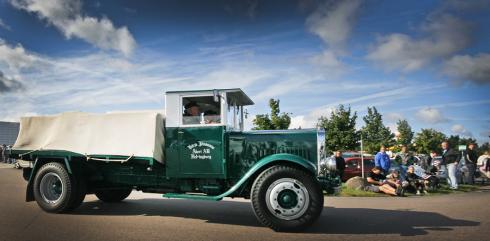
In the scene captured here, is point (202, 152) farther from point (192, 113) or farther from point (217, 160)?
point (192, 113)

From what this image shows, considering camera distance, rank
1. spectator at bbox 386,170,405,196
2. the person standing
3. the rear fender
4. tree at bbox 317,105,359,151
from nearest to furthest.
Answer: the rear fender < spectator at bbox 386,170,405,196 < the person standing < tree at bbox 317,105,359,151

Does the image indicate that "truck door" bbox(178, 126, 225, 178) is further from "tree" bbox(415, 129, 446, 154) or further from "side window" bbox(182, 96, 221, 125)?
"tree" bbox(415, 129, 446, 154)

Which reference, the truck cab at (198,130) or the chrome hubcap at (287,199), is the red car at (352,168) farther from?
the chrome hubcap at (287,199)

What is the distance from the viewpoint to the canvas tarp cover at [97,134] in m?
7.13

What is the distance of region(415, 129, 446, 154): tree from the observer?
4816 centimetres

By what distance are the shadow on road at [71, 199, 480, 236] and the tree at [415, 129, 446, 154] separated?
142 ft

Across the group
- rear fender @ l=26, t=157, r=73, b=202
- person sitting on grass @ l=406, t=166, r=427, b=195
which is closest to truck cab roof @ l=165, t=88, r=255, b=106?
rear fender @ l=26, t=157, r=73, b=202

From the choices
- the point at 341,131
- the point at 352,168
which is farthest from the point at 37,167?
the point at 341,131

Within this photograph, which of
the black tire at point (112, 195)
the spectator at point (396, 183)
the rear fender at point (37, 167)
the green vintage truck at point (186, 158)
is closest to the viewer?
the green vintage truck at point (186, 158)

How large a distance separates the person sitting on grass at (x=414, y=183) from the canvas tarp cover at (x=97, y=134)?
9020 millimetres

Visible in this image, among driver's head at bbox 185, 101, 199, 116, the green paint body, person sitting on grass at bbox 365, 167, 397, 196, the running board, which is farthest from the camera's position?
person sitting on grass at bbox 365, 167, 397, 196

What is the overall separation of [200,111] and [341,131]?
1088 inches

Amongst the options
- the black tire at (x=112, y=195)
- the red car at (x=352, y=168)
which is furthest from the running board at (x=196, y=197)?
the red car at (x=352, y=168)

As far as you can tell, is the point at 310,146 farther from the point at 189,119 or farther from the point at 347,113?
the point at 347,113
